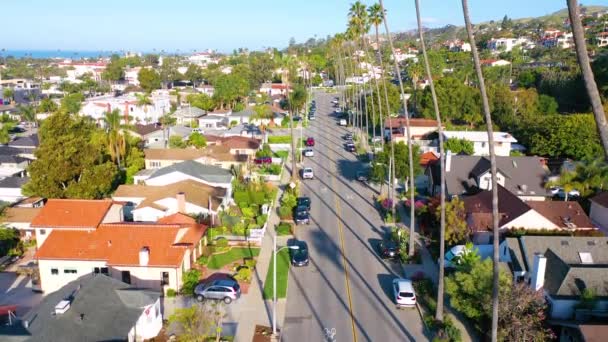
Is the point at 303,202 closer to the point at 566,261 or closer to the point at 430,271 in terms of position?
the point at 430,271

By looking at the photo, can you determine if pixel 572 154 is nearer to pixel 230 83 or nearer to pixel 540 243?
pixel 540 243

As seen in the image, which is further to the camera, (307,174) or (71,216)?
(307,174)

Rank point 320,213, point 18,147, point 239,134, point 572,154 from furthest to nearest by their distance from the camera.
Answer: point 239,134, point 18,147, point 572,154, point 320,213

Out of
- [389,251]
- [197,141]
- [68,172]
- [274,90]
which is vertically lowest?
[389,251]

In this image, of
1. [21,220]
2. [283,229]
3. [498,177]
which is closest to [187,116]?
[21,220]

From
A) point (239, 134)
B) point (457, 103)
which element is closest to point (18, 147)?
point (239, 134)

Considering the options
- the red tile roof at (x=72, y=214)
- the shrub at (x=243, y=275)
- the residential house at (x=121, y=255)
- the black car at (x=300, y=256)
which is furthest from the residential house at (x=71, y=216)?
the black car at (x=300, y=256)
